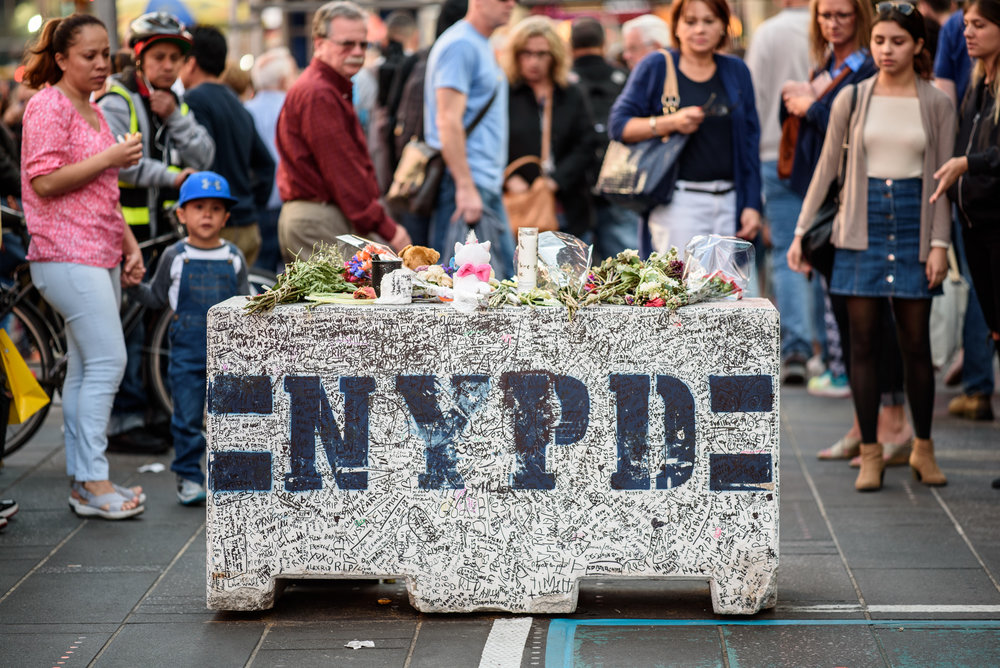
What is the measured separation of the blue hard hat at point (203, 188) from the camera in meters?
6.25

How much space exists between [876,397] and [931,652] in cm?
235

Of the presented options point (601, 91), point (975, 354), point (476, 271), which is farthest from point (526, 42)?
point (476, 271)

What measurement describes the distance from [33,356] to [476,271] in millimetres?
3501

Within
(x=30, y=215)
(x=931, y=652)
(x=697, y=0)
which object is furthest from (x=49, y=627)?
(x=697, y=0)

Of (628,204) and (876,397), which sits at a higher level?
(628,204)

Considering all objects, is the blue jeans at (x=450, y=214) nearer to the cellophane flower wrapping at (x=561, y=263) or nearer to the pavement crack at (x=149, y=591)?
the pavement crack at (x=149, y=591)

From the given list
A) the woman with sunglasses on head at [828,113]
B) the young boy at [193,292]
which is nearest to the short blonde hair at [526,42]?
the woman with sunglasses on head at [828,113]

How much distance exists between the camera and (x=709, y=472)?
4.54m

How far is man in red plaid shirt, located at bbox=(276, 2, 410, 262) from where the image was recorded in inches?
265

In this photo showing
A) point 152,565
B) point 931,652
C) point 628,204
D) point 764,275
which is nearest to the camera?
point 931,652

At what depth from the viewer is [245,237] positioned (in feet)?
26.7

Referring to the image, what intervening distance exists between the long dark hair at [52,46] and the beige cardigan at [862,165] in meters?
3.34

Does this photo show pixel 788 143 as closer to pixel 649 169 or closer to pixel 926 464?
pixel 649 169

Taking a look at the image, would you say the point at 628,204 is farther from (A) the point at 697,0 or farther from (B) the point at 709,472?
(B) the point at 709,472
